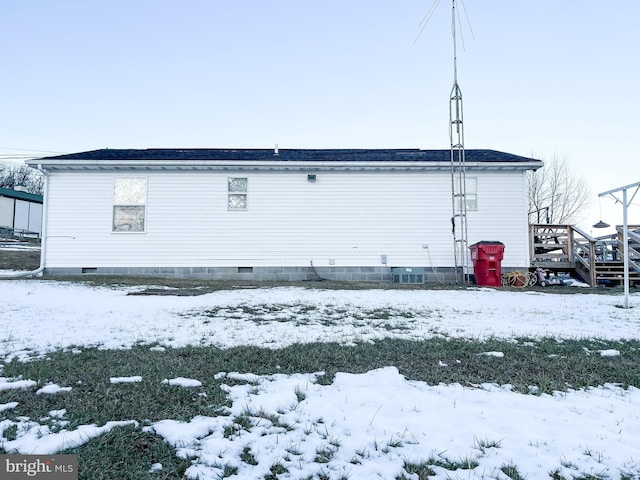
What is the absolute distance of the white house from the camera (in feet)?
35.2

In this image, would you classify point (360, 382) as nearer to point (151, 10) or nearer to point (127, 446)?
point (127, 446)

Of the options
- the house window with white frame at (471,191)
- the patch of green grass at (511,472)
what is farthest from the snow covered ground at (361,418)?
the house window with white frame at (471,191)

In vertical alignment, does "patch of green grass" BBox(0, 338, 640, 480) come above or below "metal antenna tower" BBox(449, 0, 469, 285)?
below

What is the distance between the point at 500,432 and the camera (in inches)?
74.2

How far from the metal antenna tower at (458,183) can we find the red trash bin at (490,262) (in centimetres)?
48

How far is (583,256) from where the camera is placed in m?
11.6

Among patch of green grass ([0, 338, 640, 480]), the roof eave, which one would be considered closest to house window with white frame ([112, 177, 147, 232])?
the roof eave

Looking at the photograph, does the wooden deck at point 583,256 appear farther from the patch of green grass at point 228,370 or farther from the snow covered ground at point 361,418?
the patch of green grass at point 228,370

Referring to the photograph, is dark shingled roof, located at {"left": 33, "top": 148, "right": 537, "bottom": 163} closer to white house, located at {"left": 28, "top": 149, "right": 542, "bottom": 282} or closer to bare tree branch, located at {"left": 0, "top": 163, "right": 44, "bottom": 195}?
white house, located at {"left": 28, "top": 149, "right": 542, "bottom": 282}

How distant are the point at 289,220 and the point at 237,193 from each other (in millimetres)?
1943

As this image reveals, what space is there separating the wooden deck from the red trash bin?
2.13m

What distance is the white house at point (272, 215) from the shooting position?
422 inches

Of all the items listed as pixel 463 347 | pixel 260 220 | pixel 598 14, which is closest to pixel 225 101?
pixel 260 220

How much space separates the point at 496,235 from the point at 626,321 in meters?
6.19
